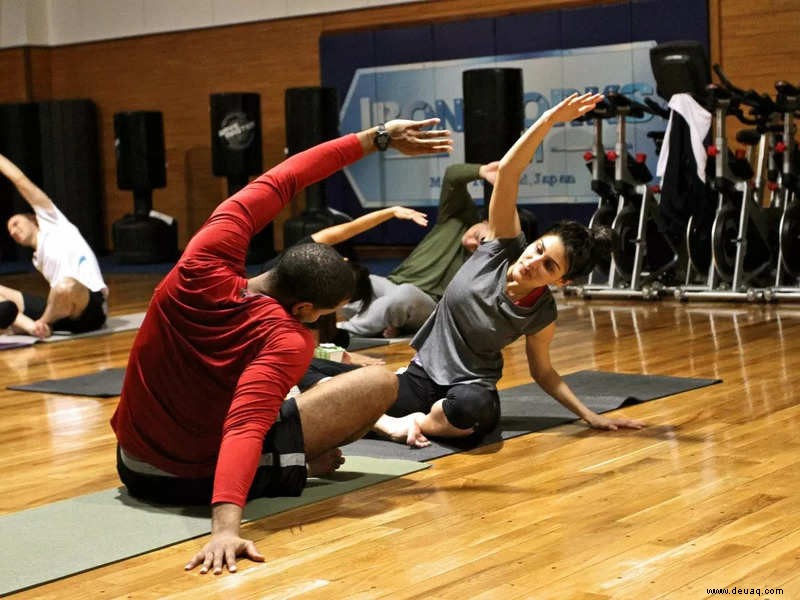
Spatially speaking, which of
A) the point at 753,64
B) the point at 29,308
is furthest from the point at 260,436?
A: the point at 753,64

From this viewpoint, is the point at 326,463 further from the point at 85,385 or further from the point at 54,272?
Result: the point at 54,272

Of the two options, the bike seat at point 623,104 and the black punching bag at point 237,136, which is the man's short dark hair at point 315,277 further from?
the black punching bag at point 237,136

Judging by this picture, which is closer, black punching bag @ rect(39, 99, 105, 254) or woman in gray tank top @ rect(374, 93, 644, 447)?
woman in gray tank top @ rect(374, 93, 644, 447)

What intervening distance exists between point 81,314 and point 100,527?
397cm

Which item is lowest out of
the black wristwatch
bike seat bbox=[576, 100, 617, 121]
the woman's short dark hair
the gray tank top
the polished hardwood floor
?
the polished hardwood floor

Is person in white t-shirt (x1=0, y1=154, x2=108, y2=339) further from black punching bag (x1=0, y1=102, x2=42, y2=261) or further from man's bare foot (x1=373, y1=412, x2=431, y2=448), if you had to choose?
black punching bag (x1=0, y1=102, x2=42, y2=261)

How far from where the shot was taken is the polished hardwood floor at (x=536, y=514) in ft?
8.46

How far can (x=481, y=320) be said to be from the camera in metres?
3.82

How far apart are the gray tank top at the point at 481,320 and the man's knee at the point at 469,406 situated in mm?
56

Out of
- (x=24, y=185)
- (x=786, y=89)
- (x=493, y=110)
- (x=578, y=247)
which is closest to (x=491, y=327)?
(x=578, y=247)

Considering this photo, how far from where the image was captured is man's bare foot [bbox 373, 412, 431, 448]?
388 centimetres

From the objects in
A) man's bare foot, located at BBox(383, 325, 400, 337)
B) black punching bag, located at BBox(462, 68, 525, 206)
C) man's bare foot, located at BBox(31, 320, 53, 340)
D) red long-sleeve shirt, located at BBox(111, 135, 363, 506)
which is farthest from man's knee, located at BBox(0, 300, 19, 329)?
red long-sleeve shirt, located at BBox(111, 135, 363, 506)

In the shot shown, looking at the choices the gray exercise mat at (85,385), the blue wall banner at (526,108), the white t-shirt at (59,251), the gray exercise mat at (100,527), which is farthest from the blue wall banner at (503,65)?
the gray exercise mat at (100,527)

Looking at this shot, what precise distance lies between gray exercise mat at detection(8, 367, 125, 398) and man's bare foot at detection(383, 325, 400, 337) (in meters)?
1.39
